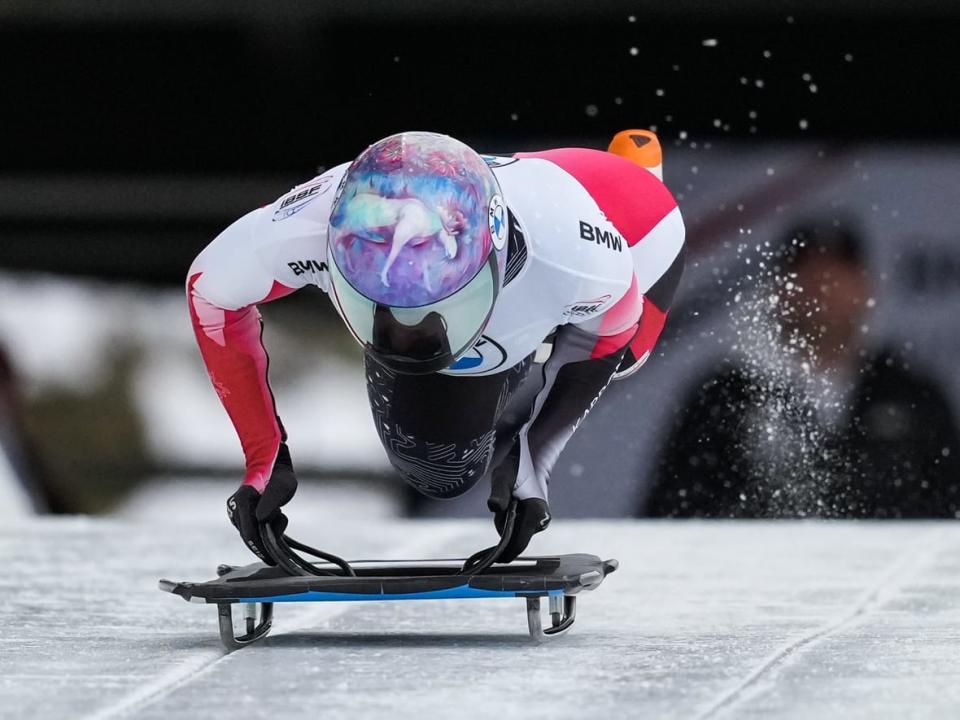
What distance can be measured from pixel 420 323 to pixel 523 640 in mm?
931

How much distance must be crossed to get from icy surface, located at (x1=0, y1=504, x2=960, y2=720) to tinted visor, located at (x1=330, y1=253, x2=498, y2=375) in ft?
2.15

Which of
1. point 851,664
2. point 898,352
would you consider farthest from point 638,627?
point 898,352

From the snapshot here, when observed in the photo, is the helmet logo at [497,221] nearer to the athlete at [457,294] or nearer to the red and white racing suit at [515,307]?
the athlete at [457,294]

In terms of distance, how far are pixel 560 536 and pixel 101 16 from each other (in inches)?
151

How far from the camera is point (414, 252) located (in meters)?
3.35

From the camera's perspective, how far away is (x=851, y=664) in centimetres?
348

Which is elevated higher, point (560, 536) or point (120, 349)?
point (120, 349)

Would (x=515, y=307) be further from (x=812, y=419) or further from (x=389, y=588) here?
(x=812, y=419)

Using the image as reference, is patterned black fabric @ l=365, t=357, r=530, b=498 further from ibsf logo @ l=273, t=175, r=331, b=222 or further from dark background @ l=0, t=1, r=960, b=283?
dark background @ l=0, t=1, r=960, b=283

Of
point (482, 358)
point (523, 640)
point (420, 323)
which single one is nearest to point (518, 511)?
point (523, 640)

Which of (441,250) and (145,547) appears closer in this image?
(441,250)

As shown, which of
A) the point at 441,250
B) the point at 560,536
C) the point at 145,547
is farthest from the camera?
the point at 560,536

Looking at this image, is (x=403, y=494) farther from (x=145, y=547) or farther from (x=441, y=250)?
(x=441, y=250)

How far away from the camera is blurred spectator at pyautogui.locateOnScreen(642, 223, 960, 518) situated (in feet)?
23.9
